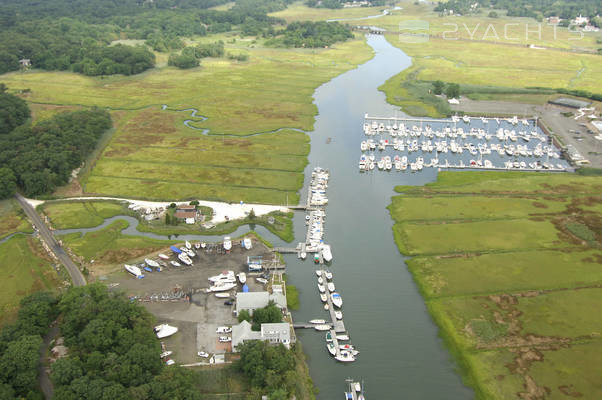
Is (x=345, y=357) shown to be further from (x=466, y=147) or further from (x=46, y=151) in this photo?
(x=46, y=151)

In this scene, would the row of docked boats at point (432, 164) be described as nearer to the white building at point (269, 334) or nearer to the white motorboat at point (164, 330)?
A: the white building at point (269, 334)

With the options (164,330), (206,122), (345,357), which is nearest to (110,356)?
(164,330)

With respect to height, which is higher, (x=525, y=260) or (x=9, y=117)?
(x=9, y=117)

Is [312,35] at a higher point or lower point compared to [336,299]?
higher

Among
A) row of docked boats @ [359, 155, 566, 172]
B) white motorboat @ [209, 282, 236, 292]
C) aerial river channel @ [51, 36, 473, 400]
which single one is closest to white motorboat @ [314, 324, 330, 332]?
aerial river channel @ [51, 36, 473, 400]

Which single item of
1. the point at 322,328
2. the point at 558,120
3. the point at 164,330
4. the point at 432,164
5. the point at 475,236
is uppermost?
the point at 558,120

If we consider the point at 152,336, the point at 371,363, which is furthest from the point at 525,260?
the point at 152,336

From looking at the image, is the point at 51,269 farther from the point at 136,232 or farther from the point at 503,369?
the point at 503,369
